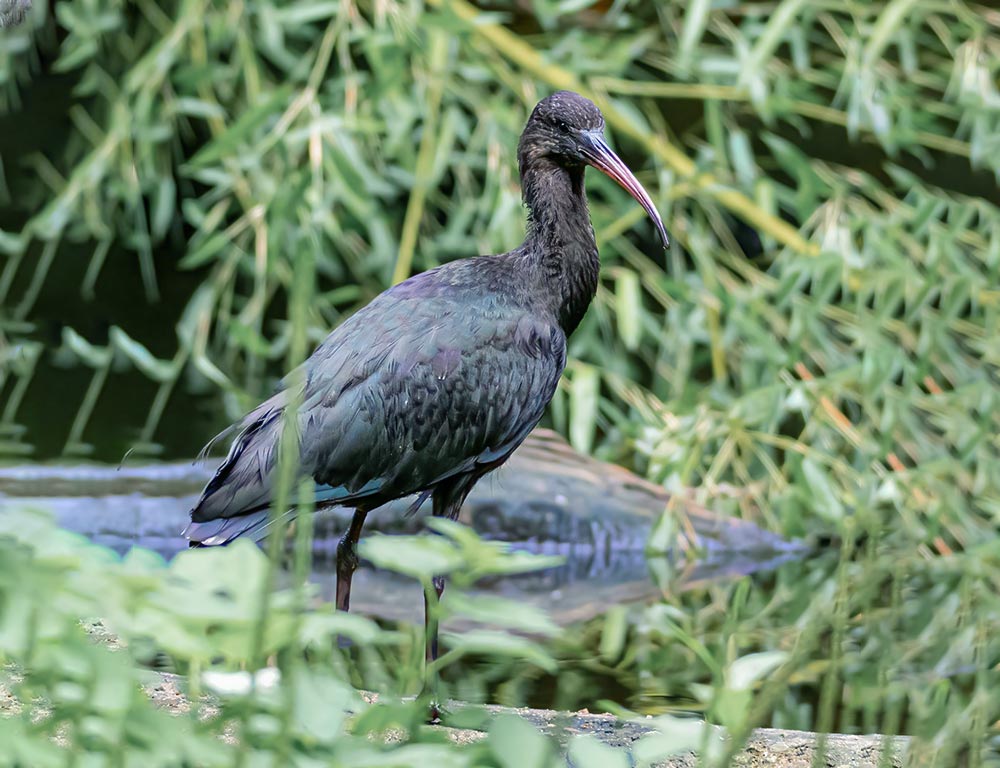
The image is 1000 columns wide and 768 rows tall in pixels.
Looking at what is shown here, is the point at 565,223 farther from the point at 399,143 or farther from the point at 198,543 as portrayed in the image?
the point at 399,143

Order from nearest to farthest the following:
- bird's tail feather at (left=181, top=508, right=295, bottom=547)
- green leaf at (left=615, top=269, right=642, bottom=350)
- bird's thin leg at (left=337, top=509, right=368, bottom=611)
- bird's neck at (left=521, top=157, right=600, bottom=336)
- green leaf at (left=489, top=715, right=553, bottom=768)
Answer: green leaf at (left=489, top=715, right=553, bottom=768) → bird's tail feather at (left=181, top=508, right=295, bottom=547) → bird's thin leg at (left=337, top=509, right=368, bottom=611) → bird's neck at (left=521, top=157, right=600, bottom=336) → green leaf at (left=615, top=269, right=642, bottom=350)

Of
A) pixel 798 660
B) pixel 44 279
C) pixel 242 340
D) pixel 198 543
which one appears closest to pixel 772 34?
pixel 242 340

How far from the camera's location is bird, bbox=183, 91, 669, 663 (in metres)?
2.68

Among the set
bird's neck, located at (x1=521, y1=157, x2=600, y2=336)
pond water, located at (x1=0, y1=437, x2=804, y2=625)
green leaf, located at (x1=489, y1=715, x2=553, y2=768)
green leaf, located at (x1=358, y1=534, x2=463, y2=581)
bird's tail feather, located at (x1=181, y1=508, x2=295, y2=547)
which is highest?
bird's neck, located at (x1=521, y1=157, x2=600, y2=336)

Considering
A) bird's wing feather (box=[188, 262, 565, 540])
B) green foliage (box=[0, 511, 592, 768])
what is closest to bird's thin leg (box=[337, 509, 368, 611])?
bird's wing feather (box=[188, 262, 565, 540])

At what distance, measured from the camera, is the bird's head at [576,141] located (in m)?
2.98

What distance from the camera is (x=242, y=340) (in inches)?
144

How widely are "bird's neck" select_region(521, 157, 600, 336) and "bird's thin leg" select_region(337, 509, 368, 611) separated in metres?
0.55

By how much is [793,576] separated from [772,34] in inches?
54.0

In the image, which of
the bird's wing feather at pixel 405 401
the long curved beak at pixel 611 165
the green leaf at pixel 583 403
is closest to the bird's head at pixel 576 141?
the long curved beak at pixel 611 165

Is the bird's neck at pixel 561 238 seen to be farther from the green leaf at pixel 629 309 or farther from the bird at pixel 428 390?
the green leaf at pixel 629 309

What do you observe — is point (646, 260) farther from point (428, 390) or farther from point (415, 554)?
point (415, 554)

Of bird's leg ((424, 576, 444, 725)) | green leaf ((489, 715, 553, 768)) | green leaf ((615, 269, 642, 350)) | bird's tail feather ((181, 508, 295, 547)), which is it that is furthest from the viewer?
green leaf ((615, 269, 642, 350))

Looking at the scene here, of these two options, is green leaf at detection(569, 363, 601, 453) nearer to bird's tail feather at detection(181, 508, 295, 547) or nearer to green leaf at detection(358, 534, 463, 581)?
bird's tail feather at detection(181, 508, 295, 547)
